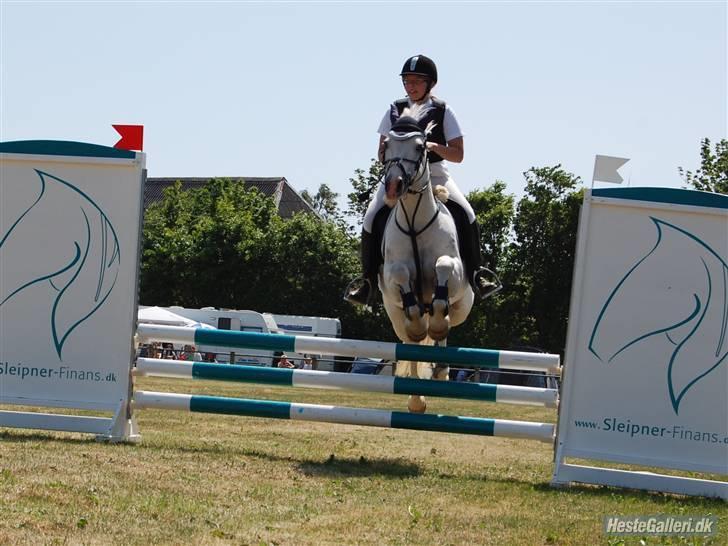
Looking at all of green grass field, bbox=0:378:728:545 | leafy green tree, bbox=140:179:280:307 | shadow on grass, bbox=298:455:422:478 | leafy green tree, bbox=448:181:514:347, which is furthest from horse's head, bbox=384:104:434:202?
leafy green tree, bbox=140:179:280:307

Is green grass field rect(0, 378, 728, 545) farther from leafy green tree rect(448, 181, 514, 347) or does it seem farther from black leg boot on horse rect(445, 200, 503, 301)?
leafy green tree rect(448, 181, 514, 347)

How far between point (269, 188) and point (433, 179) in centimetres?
5139

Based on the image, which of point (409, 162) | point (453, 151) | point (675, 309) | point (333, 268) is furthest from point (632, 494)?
point (333, 268)

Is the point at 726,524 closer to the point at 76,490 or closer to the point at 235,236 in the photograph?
the point at 76,490

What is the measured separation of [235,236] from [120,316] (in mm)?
32672

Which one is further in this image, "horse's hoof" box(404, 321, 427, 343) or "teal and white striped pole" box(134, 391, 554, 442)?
"horse's hoof" box(404, 321, 427, 343)

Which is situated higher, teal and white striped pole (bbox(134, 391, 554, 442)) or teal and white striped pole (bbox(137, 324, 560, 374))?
teal and white striped pole (bbox(137, 324, 560, 374))

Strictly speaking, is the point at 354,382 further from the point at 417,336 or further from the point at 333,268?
the point at 333,268

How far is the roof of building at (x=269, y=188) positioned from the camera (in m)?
59.2

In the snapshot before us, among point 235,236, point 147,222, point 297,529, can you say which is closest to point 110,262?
point 297,529

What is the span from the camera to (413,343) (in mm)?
8070

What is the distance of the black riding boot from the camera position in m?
8.55

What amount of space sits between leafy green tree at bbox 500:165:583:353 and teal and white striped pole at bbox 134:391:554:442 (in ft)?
104

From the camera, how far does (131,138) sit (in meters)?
7.73
